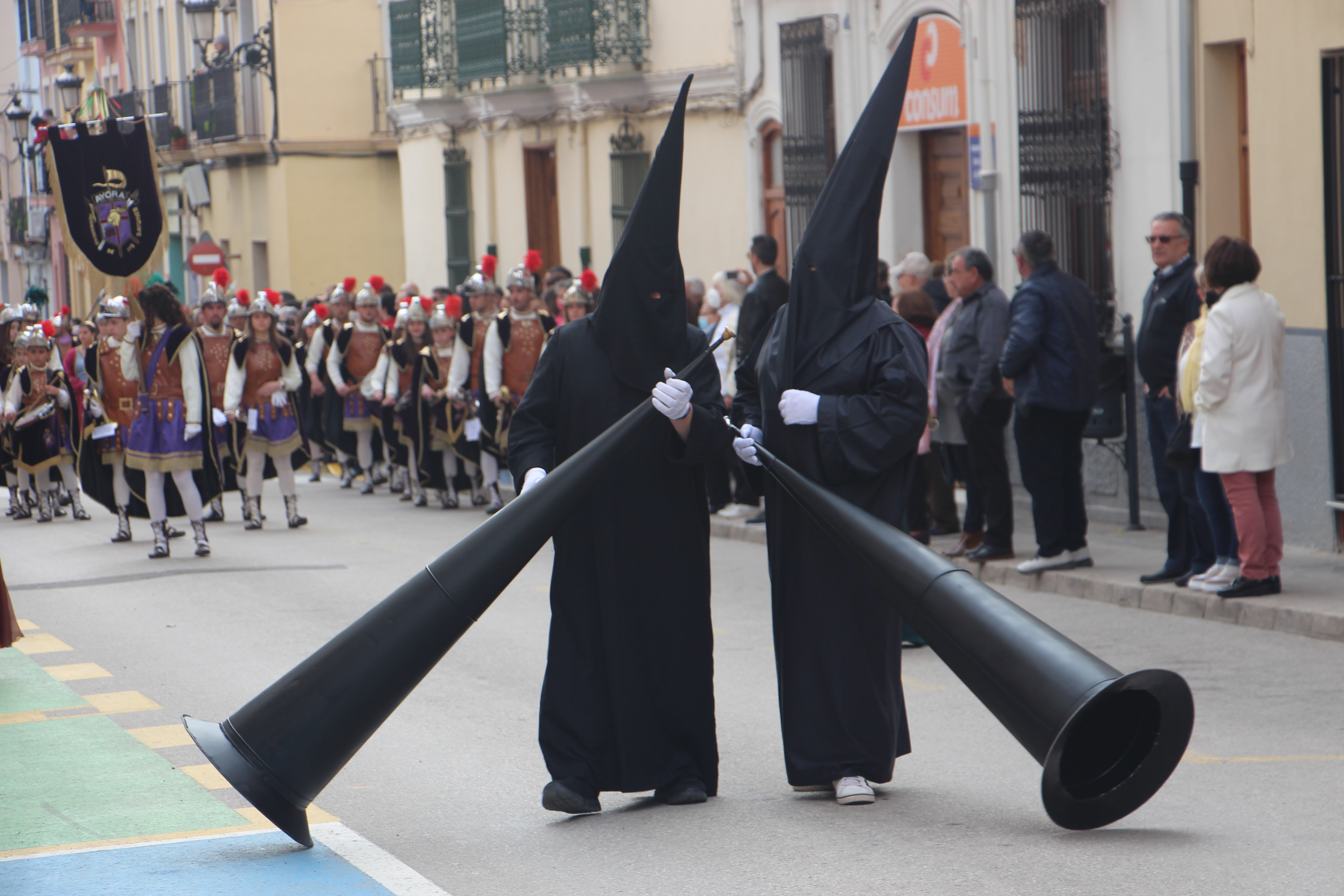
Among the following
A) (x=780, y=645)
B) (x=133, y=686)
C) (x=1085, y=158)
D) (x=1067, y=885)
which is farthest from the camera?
(x=1085, y=158)

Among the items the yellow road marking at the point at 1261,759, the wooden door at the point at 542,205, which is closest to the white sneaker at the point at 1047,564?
the yellow road marking at the point at 1261,759

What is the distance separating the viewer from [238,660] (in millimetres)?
9508

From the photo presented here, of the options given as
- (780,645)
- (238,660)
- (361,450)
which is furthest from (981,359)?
(361,450)

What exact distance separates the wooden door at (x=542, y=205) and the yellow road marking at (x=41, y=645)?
Answer: 53.7 feet

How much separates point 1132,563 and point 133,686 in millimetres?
6012

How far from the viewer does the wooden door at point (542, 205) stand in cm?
2641

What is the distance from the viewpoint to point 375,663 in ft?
19.2

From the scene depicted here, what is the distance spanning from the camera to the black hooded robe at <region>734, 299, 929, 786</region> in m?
6.21

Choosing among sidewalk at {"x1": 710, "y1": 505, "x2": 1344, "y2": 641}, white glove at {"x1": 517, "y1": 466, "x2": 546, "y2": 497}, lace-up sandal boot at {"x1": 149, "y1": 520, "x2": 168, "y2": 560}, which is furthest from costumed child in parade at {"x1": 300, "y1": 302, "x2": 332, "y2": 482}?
white glove at {"x1": 517, "y1": 466, "x2": 546, "y2": 497}

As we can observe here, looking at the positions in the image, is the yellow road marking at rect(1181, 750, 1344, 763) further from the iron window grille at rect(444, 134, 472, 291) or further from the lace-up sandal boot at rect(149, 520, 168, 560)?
the iron window grille at rect(444, 134, 472, 291)

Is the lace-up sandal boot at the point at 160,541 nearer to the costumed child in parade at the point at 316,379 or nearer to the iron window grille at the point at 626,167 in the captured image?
the costumed child in parade at the point at 316,379

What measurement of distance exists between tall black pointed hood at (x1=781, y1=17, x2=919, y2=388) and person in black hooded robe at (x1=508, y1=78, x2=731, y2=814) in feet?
1.20

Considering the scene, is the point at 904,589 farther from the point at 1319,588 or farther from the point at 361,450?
the point at 361,450

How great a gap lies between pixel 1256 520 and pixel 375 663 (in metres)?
5.76
